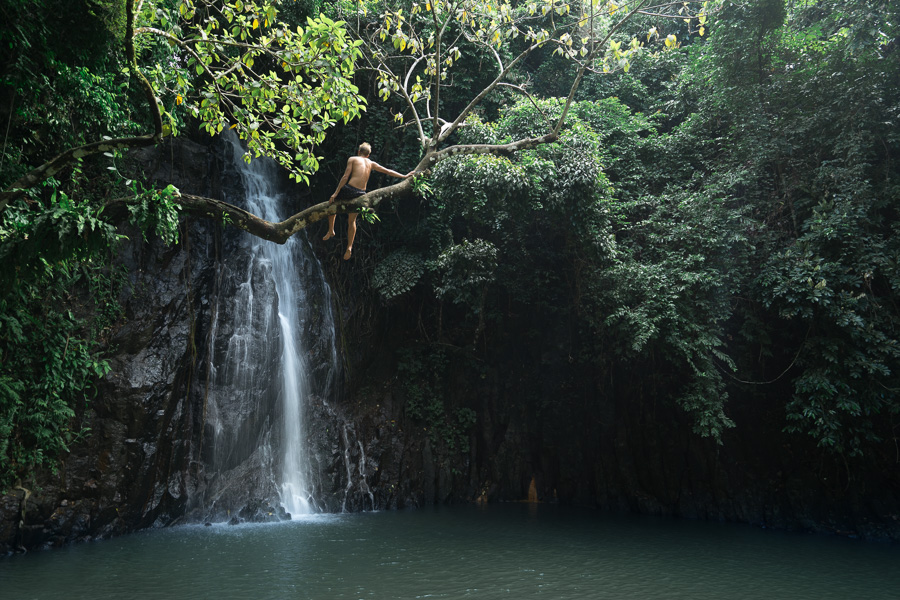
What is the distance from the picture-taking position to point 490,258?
10.7 meters

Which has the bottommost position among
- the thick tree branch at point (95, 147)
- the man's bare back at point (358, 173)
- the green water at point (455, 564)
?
the green water at point (455, 564)

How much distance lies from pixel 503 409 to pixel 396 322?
297 cm

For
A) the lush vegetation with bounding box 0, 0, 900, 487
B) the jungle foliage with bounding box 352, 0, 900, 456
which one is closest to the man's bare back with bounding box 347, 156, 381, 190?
the lush vegetation with bounding box 0, 0, 900, 487

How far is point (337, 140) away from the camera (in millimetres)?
12164

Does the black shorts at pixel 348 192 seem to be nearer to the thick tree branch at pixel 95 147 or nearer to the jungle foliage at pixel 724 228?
the thick tree branch at pixel 95 147

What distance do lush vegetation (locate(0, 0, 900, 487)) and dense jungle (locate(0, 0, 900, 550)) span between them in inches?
2.0

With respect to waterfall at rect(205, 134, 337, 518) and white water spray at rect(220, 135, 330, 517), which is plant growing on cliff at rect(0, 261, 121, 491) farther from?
white water spray at rect(220, 135, 330, 517)

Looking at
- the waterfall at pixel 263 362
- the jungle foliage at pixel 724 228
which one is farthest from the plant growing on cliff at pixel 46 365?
the jungle foliage at pixel 724 228

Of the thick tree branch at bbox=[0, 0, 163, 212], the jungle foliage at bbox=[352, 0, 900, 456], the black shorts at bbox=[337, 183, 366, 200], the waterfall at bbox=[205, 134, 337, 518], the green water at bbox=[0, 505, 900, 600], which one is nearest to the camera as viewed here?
the thick tree branch at bbox=[0, 0, 163, 212]

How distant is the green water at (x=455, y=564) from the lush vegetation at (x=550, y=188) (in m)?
1.67

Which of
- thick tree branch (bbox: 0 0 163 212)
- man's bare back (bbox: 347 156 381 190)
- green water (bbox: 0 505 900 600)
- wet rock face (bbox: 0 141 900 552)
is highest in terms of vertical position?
man's bare back (bbox: 347 156 381 190)

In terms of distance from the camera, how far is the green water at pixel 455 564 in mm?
5945

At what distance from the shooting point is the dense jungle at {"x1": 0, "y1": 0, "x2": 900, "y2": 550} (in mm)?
6590

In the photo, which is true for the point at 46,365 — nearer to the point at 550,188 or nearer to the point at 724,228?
the point at 550,188
